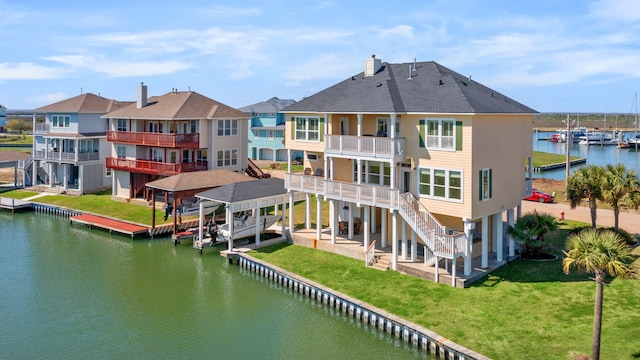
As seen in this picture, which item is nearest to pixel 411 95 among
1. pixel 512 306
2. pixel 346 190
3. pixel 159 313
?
pixel 346 190

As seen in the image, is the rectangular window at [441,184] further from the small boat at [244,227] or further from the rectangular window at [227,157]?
the rectangular window at [227,157]

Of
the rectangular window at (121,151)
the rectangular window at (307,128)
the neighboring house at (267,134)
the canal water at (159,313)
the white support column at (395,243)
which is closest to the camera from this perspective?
the canal water at (159,313)

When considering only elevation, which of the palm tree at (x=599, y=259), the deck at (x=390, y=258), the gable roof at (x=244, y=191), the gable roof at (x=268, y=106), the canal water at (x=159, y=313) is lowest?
the canal water at (x=159, y=313)

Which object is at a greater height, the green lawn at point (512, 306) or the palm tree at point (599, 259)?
the palm tree at point (599, 259)

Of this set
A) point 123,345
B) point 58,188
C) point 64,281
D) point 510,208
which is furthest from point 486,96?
point 58,188

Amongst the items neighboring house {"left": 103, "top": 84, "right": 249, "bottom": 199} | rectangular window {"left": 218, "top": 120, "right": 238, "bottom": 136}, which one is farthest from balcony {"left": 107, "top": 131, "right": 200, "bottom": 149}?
rectangular window {"left": 218, "top": 120, "right": 238, "bottom": 136}

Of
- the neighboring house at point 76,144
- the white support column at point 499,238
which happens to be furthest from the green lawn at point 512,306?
the neighboring house at point 76,144

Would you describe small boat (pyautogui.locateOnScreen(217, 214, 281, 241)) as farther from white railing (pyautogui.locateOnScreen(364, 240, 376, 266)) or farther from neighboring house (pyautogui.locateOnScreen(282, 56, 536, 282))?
white railing (pyautogui.locateOnScreen(364, 240, 376, 266))
